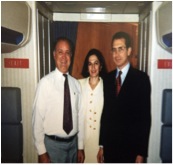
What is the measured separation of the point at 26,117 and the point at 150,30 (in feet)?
3.62

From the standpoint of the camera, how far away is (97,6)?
1448 mm

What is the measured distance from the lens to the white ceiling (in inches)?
54.8

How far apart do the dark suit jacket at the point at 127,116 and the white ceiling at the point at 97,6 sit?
438 millimetres

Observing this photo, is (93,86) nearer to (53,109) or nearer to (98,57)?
(98,57)

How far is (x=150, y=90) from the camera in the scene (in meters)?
1.44

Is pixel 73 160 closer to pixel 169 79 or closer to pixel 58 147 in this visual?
pixel 58 147

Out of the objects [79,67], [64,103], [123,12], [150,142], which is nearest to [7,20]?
[79,67]

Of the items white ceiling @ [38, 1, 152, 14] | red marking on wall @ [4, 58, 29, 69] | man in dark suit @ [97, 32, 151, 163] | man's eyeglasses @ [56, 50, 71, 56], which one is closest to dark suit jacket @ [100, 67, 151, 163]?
man in dark suit @ [97, 32, 151, 163]

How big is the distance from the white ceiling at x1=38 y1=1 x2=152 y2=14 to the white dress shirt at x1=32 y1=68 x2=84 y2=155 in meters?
0.46

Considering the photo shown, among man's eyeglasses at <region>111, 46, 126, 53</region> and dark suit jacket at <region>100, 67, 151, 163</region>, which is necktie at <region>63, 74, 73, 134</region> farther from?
man's eyeglasses at <region>111, 46, 126, 53</region>

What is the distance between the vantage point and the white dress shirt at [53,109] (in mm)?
1441

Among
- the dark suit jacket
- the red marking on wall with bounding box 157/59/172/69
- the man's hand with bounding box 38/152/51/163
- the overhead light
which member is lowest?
the man's hand with bounding box 38/152/51/163

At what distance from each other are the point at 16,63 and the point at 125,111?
866 millimetres

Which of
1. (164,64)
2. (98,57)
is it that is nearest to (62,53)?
(98,57)
